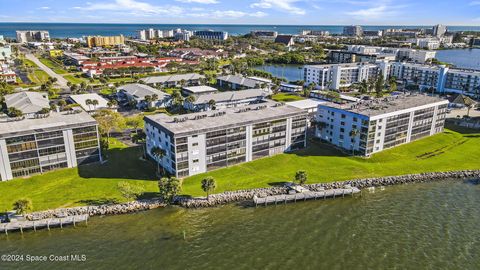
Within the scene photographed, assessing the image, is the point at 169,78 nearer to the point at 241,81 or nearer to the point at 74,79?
the point at 241,81

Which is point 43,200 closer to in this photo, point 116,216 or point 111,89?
point 116,216

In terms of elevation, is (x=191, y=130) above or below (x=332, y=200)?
above

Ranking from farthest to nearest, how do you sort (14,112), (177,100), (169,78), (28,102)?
(169,78) < (177,100) < (28,102) < (14,112)

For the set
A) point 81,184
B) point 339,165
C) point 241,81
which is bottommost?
point 339,165

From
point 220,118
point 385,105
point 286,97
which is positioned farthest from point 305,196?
point 286,97

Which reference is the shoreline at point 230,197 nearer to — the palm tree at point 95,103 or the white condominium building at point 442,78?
the palm tree at point 95,103

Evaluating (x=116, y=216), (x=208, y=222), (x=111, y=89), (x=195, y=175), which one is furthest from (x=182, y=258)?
(x=111, y=89)
